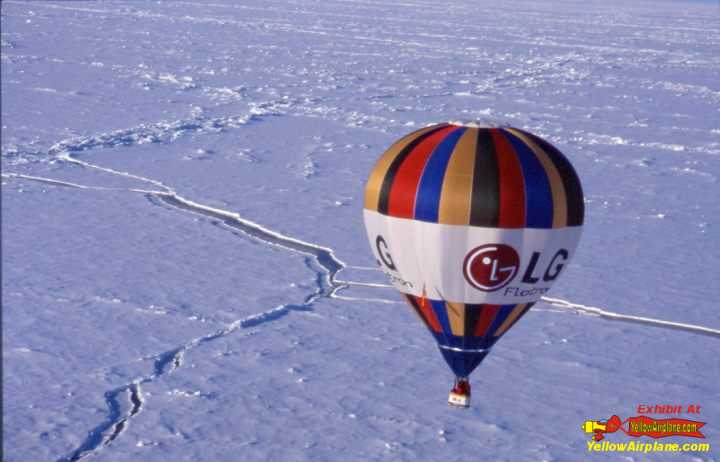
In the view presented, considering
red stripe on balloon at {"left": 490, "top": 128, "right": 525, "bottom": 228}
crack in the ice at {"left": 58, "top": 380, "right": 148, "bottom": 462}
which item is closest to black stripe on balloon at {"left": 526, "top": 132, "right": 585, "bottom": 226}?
red stripe on balloon at {"left": 490, "top": 128, "right": 525, "bottom": 228}

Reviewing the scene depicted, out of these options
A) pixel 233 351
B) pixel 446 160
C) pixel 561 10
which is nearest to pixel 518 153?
pixel 446 160

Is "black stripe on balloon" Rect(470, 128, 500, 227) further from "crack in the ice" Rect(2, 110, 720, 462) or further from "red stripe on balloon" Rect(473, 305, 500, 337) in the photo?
"crack in the ice" Rect(2, 110, 720, 462)

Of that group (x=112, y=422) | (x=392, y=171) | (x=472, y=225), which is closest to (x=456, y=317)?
(x=472, y=225)

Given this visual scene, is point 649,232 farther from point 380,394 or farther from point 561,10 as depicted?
point 561,10

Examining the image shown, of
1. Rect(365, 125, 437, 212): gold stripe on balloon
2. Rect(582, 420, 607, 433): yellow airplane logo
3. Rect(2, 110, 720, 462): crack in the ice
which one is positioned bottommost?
Rect(2, 110, 720, 462): crack in the ice

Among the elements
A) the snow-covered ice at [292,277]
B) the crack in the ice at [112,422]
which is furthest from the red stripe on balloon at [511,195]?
the crack in the ice at [112,422]

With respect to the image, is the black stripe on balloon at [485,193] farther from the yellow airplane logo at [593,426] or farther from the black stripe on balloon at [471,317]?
the yellow airplane logo at [593,426]
